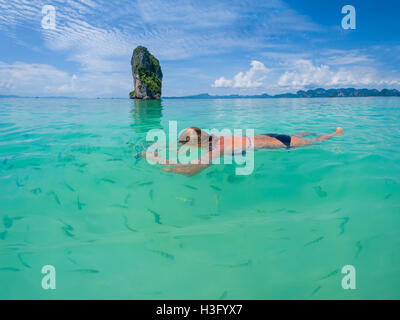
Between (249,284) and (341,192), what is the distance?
8.29 ft

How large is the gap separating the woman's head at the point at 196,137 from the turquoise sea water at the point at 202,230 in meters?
1.03

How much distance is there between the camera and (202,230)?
8.59ft

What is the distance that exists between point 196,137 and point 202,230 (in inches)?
113

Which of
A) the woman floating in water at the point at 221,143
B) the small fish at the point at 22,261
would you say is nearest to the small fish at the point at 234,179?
the woman floating in water at the point at 221,143

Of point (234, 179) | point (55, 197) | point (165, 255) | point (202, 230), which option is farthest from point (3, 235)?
point (234, 179)

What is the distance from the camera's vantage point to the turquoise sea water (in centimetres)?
192

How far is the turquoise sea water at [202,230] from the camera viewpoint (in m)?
1.92

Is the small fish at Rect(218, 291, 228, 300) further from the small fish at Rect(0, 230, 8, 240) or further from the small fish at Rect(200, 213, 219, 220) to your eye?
the small fish at Rect(0, 230, 8, 240)

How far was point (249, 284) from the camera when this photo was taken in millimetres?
1918

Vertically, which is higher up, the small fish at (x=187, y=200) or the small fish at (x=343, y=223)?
the small fish at (x=187, y=200)

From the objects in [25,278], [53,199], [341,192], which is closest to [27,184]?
[53,199]

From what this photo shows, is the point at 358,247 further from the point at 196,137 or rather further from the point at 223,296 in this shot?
the point at 196,137
